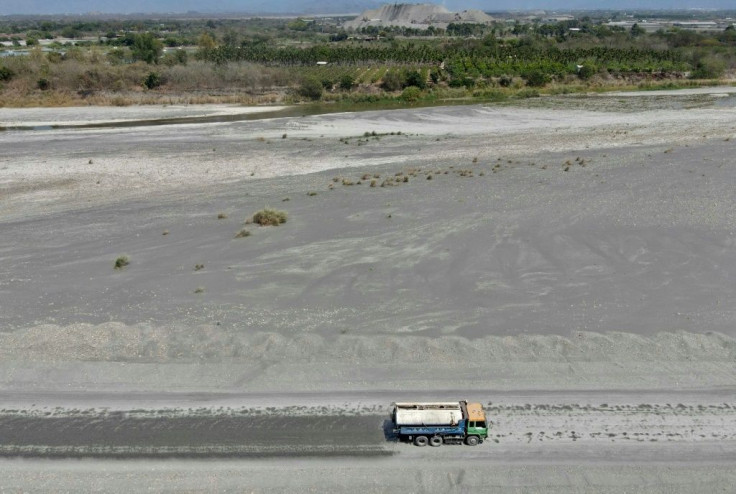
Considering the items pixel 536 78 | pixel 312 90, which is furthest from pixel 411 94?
pixel 536 78

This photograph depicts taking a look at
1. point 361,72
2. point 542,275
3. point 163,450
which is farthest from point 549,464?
point 361,72

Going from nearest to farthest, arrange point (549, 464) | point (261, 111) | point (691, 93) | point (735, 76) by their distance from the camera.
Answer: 1. point (549, 464)
2. point (261, 111)
3. point (691, 93)
4. point (735, 76)

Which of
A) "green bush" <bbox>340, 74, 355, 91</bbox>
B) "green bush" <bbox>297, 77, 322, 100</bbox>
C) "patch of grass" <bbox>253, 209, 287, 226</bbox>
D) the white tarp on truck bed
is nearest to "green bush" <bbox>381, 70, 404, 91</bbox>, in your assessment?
"green bush" <bbox>340, 74, 355, 91</bbox>

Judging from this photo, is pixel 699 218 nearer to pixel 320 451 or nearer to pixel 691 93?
pixel 320 451

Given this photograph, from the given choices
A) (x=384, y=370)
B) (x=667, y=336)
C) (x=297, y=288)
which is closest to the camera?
(x=384, y=370)

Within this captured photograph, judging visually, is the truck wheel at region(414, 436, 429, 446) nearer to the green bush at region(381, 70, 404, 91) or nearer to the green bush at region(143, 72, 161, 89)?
the green bush at region(381, 70, 404, 91)

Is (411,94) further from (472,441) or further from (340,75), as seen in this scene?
(472,441)

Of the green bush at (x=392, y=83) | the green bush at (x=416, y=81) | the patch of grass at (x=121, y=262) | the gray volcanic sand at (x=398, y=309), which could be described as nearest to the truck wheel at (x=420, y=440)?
the gray volcanic sand at (x=398, y=309)
